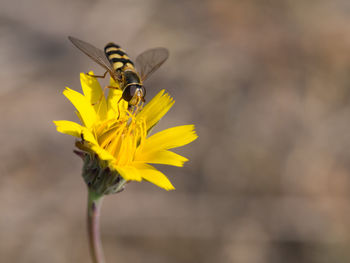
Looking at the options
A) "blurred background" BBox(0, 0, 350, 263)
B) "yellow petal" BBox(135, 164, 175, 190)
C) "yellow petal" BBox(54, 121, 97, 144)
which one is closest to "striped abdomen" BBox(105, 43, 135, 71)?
"yellow petal" BBox(54, 121, 97, 144)

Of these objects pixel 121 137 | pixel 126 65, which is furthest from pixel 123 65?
pixel 121 137

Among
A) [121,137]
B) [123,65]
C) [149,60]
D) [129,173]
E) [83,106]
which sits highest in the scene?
[149,60]

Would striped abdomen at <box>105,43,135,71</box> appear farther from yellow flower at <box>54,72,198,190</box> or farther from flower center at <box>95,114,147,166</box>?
flower center at <box>95,114,147,166</box>

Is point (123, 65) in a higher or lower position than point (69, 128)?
higher

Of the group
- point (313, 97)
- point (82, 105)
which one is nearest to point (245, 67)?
point (313, 97)

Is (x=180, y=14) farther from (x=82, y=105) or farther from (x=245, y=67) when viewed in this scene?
(x=82, y=105)

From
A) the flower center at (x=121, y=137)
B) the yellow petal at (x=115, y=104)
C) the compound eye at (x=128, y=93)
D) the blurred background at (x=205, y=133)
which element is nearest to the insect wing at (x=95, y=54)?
the yellow petal at (x=115, y=104)

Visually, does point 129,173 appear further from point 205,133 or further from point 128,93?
point 205,133
